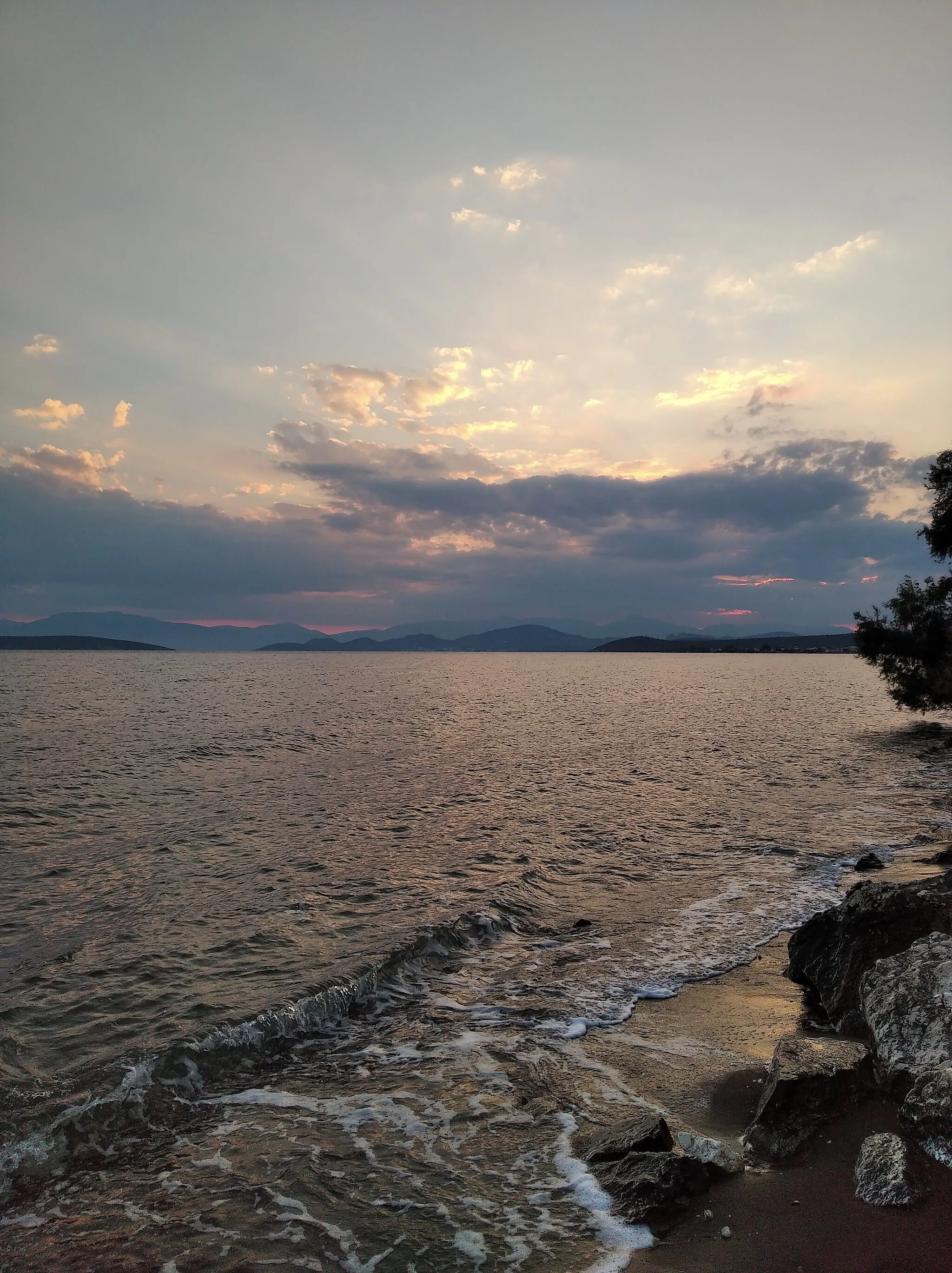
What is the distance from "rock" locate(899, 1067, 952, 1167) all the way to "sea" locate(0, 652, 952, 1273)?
3246mm

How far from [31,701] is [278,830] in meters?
70.9

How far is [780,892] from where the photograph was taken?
61.3ft

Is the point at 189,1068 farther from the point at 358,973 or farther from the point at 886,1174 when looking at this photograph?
the point at 886,1174

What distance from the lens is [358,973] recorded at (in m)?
13.6

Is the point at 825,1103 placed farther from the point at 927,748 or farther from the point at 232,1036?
the point at 927,748

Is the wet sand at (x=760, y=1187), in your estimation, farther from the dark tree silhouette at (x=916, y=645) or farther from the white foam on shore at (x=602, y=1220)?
the dark tree silhouette at (x=916, y=645)

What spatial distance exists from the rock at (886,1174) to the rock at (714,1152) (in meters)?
1.19

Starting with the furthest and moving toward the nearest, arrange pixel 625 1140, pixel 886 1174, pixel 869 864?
pixel 869 864, pixel 625 1140, pixel 886 1174

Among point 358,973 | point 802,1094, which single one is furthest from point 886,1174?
point 358,973

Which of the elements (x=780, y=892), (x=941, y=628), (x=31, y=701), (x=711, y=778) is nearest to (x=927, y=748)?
(x=941, y=628)

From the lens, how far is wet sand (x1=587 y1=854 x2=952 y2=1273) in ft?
19.8

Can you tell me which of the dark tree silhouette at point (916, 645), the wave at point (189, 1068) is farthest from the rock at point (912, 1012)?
the dark tree silhouette at point (916, 645)

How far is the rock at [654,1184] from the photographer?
22.6ft

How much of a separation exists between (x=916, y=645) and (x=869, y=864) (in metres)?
47.4
